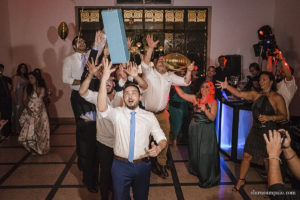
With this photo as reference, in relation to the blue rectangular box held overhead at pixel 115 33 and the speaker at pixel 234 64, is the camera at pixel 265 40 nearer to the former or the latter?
the speaker at pixel 234 64

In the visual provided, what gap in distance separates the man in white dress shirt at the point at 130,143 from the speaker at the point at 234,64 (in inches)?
196

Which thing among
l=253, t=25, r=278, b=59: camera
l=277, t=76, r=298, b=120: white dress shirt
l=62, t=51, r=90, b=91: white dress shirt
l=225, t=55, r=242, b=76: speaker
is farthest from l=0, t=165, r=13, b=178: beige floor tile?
l=253, t=25, r=278, b=59: camera

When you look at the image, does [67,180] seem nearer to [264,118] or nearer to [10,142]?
[10,142]

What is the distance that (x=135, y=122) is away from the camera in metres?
2.25

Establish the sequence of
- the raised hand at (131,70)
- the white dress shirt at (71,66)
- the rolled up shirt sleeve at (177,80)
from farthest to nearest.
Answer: the rolled up shirt sleeve at (177,80) → the white dress shirt at (71,66) → the raised hand at (131,70)

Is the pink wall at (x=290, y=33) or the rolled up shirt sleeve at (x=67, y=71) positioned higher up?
the pink wall at (x=290, y=33)

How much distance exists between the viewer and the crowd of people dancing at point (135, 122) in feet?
7.34

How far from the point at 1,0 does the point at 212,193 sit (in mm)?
6322

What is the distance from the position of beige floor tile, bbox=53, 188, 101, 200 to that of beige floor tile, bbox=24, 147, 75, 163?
1083 millimetres

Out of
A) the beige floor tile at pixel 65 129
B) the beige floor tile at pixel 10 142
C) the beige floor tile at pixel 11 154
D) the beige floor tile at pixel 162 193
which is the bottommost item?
the beige floor tile at pixel 162 193

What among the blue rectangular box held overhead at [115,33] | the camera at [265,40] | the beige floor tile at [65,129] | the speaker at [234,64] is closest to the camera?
the blue rectangular box held overhead at [115,33]

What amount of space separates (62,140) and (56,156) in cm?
90

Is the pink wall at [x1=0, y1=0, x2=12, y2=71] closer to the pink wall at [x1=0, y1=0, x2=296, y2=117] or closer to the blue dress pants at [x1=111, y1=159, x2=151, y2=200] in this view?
the pink wall at [x1=0, y1=0, x2=296, y2=117]

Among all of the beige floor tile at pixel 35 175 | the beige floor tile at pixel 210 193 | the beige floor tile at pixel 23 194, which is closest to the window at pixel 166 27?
the beige floor tile at pixel 35 175
